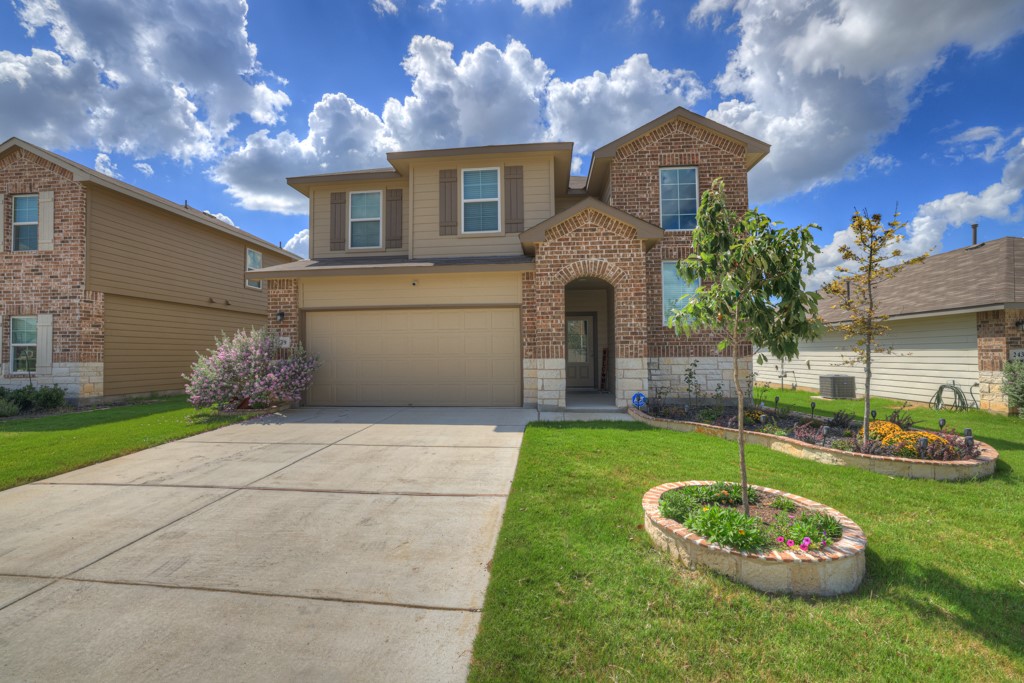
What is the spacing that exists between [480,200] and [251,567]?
1025cm

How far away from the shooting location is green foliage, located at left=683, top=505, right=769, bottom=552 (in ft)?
10.5

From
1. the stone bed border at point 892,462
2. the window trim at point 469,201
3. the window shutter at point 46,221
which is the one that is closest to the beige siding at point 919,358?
the stone bed border at point 892,462

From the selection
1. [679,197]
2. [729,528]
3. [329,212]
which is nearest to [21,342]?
[329,212]

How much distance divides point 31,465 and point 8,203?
11.6 meters

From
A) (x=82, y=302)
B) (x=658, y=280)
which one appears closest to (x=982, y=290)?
(x=658, y=280)

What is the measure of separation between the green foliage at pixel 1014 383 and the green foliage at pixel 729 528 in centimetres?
1108

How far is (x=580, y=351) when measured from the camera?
1410cm

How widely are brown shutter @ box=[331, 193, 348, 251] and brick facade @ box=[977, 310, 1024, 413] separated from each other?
16.7 metres

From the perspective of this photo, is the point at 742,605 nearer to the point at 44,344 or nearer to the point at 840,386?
the point at 840,386

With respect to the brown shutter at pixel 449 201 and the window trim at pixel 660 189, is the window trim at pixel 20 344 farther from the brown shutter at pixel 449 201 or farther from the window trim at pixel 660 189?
the window trim at pixel 660 189

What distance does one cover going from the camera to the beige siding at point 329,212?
12.6m

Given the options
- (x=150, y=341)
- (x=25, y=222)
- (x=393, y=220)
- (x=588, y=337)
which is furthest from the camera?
(x=588, y=337)

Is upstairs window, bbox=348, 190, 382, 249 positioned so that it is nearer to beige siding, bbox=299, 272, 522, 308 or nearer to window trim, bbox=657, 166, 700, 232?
beige siding, bbox=299, 272, 522, 308

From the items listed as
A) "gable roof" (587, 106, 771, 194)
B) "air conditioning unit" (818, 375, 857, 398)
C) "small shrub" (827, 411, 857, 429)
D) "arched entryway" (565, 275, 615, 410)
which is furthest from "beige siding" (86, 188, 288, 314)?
"air conditioning unit" (818, 375, 857, 398)
